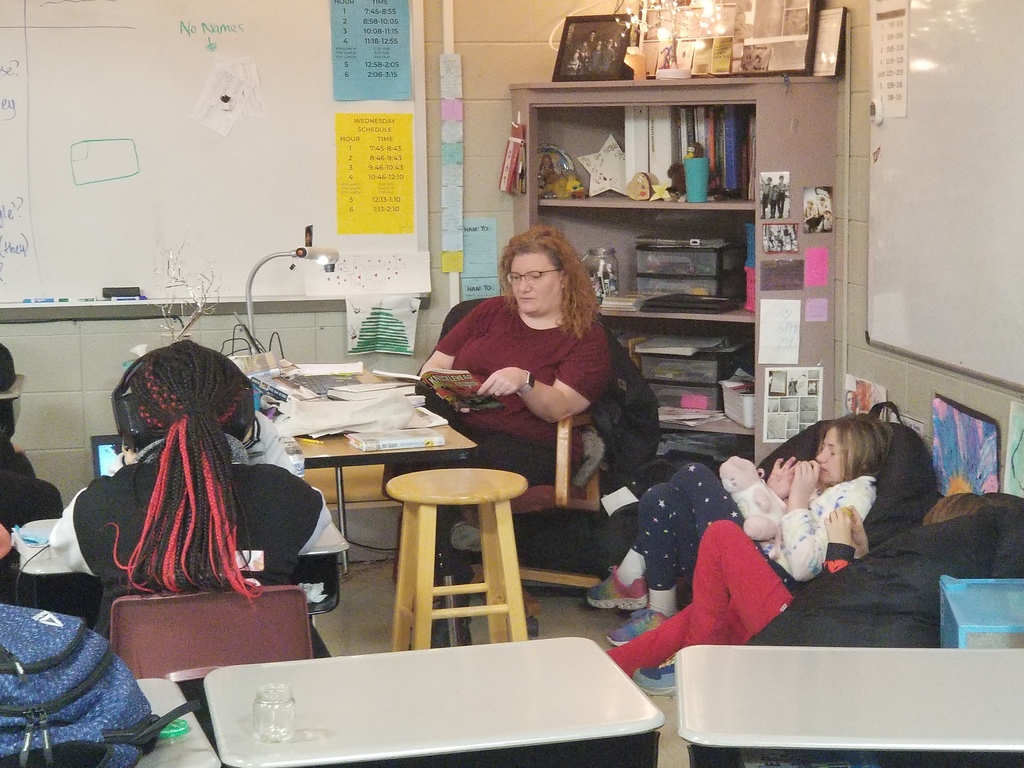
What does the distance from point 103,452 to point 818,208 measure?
7.87 ft

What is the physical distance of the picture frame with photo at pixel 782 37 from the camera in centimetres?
364

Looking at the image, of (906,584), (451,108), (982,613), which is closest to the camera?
(982,613)

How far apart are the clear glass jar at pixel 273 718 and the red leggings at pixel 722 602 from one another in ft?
5.18

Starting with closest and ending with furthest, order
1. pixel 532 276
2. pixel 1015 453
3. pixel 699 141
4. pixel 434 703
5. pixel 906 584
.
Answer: pixel 434 703, pixel 906 584, pixel 1015 453, pixel 532 276, pixel 699 141

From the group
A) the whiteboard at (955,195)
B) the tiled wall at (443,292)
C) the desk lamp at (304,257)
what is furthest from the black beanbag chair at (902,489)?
the desk lamp at (304,257)

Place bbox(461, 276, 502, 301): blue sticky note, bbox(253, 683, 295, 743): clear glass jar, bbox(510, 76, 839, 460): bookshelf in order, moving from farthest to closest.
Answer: bbox(461, 276, 502, 301): blue sticky note, bbox(510, 76, 839, 460): bookshelf, bbox(253, 683, 295, 743): clear glass jar

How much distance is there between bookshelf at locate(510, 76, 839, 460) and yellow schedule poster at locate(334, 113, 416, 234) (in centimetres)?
39

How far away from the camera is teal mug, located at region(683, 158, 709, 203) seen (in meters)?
3.88

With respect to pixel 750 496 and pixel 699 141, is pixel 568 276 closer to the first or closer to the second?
pixel 699 141

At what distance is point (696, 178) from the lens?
390 centimetres

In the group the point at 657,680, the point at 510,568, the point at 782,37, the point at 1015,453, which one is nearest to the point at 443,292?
the point at 782,37

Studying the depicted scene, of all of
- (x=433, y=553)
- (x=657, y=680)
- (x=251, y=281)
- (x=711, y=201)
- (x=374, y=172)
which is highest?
(x=374, y=172)

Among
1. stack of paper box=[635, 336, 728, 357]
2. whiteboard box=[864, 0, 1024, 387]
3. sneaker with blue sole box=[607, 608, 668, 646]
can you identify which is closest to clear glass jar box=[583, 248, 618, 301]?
stack of paper box=[635, 336, 728, 357]

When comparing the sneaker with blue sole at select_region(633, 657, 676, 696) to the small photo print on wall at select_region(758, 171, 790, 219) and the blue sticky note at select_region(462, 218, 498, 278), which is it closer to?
the small photo print on wall at select_region(758, 171, 790, 219)
